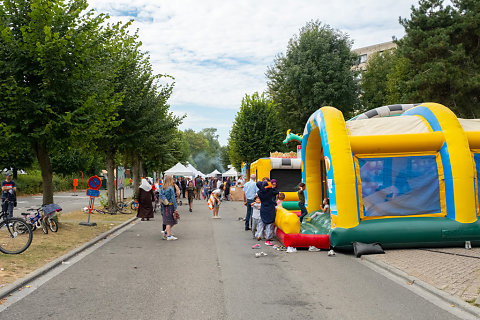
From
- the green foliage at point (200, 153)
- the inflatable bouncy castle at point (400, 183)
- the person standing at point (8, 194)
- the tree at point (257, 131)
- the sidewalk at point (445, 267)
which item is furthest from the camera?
the green foliage at point (200, 153)

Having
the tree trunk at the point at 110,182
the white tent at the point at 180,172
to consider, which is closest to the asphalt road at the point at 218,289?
the tree trunk at the point at 110,182

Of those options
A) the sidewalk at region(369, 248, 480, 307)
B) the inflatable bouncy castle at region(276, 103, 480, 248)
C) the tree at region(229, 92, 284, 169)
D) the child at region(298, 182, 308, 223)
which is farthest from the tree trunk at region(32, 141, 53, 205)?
the tree at region(229, 92, 284, 169)

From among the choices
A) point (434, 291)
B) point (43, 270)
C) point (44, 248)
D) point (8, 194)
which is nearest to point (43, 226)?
point (44, 248)

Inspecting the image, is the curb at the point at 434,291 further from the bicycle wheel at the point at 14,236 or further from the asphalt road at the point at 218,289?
the bicycle wheel at the point at 14,236

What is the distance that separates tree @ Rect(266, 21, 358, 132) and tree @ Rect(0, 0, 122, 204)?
71.0 ft

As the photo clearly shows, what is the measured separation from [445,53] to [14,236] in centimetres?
2449

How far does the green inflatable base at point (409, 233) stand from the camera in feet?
33.3

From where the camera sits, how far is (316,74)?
1268 inches

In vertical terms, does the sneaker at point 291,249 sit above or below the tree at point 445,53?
below

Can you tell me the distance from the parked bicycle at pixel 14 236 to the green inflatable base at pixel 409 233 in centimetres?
657

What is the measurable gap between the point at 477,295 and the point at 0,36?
1188 cm

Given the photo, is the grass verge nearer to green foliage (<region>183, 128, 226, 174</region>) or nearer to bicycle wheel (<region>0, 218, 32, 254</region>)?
bicycle wheel (<region>0, 218, 32, 254</region>)

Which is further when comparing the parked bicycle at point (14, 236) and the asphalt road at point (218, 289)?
the parked bicycle at point (14, 236)

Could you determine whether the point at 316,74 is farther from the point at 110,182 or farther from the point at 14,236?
the point at 14,236
